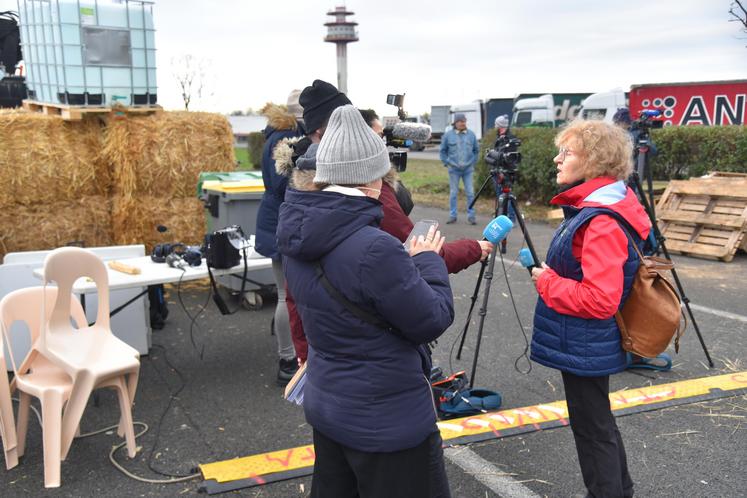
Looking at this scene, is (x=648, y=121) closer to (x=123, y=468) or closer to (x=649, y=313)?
(x=649, y=313)

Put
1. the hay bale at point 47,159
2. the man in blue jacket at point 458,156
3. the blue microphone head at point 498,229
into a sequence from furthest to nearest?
the man in blue jacket at point 458,156
the hay bale at point 47,159
the blue microphone head at point 498,229

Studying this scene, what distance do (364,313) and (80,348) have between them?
2500mm

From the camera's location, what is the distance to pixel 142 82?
8086 millimetres

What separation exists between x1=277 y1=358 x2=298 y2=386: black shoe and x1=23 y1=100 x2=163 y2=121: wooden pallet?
4.56 meters

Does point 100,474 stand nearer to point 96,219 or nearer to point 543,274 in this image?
point 543,274

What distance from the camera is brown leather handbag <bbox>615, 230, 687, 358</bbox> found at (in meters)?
2.81

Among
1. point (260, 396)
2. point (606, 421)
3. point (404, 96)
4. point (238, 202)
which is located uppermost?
point (404, 96)

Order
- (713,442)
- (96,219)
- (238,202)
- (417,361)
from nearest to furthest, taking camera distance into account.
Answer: (417,361), (713,442), (238,202), (96,219)

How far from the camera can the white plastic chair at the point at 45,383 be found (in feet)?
11.2

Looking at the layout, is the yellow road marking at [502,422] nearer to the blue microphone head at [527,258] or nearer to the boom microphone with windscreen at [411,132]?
the blue microphone head at [527,258]

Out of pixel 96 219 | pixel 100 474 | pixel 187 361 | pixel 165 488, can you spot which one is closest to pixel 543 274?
pixel 165 488

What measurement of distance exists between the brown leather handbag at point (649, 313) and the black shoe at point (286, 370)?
2575 millimetres

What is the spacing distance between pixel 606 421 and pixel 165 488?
2251 millimetres

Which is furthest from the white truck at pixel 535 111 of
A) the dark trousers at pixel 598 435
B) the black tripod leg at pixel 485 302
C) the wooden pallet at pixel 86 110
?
the dark trousers at pixel 598 435
